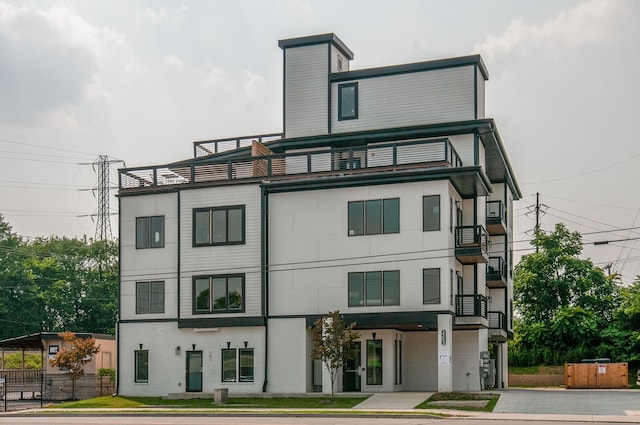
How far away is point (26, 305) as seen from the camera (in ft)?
309

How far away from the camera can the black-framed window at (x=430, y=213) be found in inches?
1730

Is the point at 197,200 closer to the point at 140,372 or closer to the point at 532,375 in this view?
the point at 140,372

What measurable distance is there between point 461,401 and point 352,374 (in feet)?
26.8

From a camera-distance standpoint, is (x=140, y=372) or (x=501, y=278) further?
(x=501, y=278)

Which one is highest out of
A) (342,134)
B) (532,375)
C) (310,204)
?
(342,134)

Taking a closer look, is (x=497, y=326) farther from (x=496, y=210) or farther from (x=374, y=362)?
(x=374, y=362)

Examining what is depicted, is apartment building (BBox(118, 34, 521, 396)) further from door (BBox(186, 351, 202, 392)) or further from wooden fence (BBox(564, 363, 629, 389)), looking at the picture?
wooden fence (BBox(564, 363, 629, 389))

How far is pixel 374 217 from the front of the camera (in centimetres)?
4506

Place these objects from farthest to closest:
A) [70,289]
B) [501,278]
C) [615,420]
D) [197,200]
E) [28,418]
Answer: [70,289] → [501,278] → [197,200] → [28,418] → [615,420]

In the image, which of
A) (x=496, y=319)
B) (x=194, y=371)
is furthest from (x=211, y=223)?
(x=496, y=319)

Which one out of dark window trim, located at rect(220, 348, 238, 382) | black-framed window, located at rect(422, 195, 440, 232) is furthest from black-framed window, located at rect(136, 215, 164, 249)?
black-framed window, located at rect(422, 195, 440, 232)

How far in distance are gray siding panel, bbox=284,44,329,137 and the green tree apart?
2652 centimetres

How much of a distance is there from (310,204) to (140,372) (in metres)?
12.3

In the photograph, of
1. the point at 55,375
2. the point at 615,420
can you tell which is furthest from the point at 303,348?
the point at 615,420
